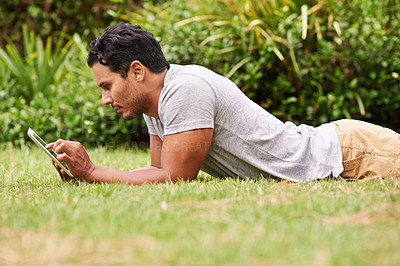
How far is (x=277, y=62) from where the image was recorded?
4.88 meters

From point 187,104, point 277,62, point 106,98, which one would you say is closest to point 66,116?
point 277,62

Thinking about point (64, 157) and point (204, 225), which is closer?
point (204, 225)

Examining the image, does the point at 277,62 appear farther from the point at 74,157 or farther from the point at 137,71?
the point at 74,157

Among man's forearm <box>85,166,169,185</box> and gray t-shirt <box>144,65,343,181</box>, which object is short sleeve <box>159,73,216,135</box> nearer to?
gray t-shirt <box>144,65,343,181</box>

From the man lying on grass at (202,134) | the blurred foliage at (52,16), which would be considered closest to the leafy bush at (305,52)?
the man lying on grass at (202,134)

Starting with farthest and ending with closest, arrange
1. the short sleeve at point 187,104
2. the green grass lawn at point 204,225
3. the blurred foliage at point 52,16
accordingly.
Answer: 1. the blurred foliage at point 52,16
2. the short sleeve at point 187,104
3. the green grass lawn at point 204,225

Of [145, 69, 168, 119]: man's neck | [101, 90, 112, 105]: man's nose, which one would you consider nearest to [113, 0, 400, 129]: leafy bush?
[145, 69, 168, 119]: man's neck

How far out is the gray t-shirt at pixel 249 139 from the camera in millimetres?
2576

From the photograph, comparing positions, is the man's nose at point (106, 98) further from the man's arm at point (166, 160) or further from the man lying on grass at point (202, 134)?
the man's arm at point (166, 160)

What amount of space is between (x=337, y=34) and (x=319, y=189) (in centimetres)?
291

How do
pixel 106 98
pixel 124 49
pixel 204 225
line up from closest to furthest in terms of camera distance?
1. pixel 204 225
2. pixel 124 49
3. pixel 106 98

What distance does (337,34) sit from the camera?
468cm

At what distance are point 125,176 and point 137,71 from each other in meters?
0.63

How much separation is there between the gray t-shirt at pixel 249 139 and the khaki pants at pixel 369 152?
7 centimetres
